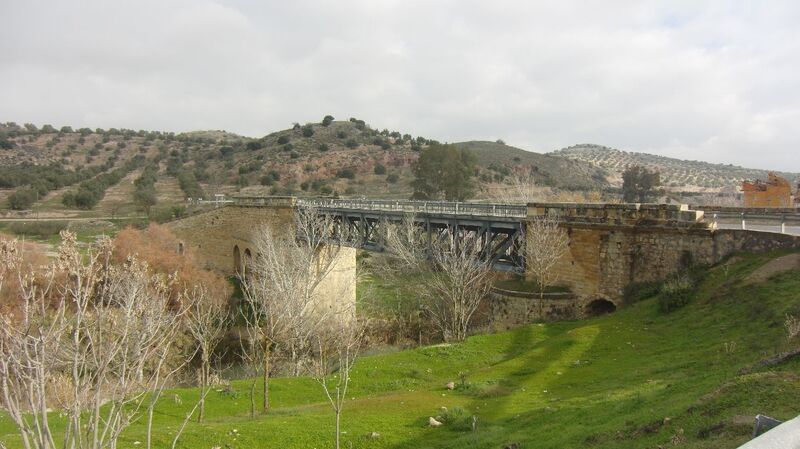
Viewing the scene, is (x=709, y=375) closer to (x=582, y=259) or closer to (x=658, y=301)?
(x=658, y=301)

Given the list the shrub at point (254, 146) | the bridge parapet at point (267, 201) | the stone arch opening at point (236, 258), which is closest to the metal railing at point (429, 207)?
the bridge parapet at point (267, 201)

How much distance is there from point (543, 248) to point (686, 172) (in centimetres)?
11426

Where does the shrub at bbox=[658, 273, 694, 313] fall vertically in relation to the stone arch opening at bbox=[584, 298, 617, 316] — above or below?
above

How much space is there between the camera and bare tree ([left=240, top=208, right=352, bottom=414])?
13.8 meters

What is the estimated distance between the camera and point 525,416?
1030cm

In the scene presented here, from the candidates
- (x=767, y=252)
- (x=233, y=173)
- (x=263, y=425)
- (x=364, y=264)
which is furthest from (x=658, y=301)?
(x=233, y=173)

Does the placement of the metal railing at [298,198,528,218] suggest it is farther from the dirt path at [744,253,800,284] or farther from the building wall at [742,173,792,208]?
the building wall at [742,173,792,208]

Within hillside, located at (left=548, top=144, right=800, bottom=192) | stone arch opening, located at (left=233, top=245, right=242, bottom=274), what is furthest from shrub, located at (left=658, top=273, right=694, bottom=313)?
hillside, located at (left=548, top=144, right=800, bottom=192)

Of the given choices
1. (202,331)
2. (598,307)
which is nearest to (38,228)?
(202,331)

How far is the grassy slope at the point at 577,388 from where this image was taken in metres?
6.87

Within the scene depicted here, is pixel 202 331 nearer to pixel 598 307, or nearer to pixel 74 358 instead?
pixel 74 358

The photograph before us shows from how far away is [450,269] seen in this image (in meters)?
21.0

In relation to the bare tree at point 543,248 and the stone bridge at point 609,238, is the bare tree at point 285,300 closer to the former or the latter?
the stone bridge at point 609,238

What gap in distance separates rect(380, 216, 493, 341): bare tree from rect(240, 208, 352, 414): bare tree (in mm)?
3908
